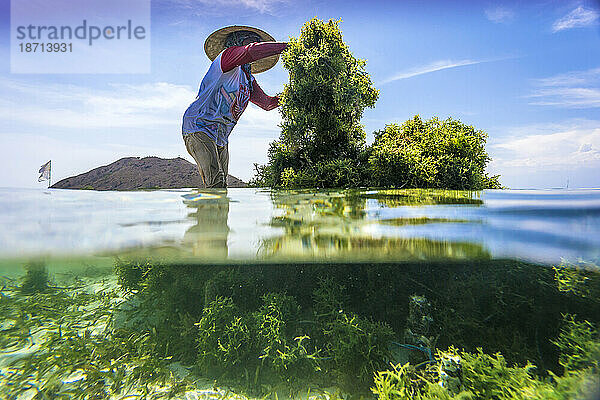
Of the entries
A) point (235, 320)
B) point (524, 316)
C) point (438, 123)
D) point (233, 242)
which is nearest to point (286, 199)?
point (233, 242)

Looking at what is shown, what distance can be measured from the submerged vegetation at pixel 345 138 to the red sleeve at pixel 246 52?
1.20 ft

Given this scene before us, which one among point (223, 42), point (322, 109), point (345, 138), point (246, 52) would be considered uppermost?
point (223, 42)

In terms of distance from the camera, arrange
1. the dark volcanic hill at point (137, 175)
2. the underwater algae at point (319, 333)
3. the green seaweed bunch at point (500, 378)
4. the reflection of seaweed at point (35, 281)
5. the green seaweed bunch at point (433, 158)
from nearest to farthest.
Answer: the green seaweed bunch at point (500, 378), the underwater algae at point (319, 333), the reflection of seaweed at point (35, 281), the green seaweed bunch at point (433, 158), the dark volcanic hill at point (137, 175)

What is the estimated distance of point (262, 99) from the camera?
355 inches

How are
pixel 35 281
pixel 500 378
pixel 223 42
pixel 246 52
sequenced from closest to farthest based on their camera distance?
1. pixel 500 378
2. pixel 35 281
3. pixel 246 52
4. pixel 223 42

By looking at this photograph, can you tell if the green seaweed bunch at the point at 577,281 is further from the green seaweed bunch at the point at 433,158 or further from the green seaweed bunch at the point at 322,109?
the green seaweed bunch at the point at 322,109

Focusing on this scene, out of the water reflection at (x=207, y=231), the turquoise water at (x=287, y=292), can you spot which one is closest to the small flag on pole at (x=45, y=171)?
the turquoise water at (x=287, y=292)

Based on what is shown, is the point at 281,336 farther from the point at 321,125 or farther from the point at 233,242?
the point at 321,125

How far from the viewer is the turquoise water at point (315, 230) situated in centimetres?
341

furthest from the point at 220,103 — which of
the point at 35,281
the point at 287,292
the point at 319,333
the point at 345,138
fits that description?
the point at 319,333

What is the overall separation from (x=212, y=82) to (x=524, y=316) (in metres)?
7.59

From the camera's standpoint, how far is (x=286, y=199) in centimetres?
489

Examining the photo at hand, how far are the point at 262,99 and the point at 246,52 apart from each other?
2217 mm

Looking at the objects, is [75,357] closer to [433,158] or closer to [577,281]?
[577,281]
